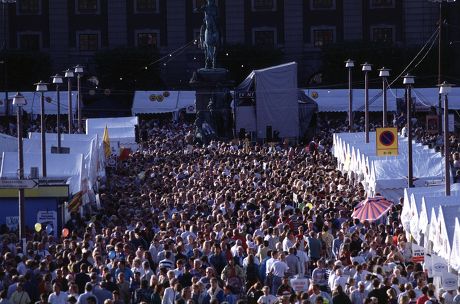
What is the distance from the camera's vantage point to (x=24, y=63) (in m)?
101

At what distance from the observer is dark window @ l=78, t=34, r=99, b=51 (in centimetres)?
10669

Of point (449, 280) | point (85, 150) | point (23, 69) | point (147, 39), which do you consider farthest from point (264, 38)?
point (449, 280)

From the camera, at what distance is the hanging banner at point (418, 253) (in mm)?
28469

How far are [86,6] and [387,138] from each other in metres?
64.7

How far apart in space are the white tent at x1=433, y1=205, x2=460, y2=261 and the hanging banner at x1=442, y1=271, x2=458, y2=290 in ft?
3.73

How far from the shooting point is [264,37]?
4193 inches

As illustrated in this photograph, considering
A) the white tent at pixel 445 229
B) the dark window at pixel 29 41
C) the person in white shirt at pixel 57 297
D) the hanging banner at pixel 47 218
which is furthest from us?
the dark window at pixel 29 41

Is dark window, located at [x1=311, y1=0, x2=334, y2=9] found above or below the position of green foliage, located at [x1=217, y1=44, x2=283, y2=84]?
above

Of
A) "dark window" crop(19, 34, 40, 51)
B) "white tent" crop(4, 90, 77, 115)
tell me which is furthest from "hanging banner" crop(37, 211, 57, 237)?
"dark window" crop(19, 34, 40, 51)

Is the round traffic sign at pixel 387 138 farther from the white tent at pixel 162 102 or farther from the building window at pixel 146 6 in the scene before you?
the building window at pixel 146 6

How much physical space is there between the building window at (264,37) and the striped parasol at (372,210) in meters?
73.1

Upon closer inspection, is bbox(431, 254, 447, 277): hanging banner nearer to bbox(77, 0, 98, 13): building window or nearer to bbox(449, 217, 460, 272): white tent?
bbox(449, 217, 460, 272): white tent

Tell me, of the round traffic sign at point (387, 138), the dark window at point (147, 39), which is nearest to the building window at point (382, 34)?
the dark window at point (147, 39)

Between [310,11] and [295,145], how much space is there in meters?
38.8
